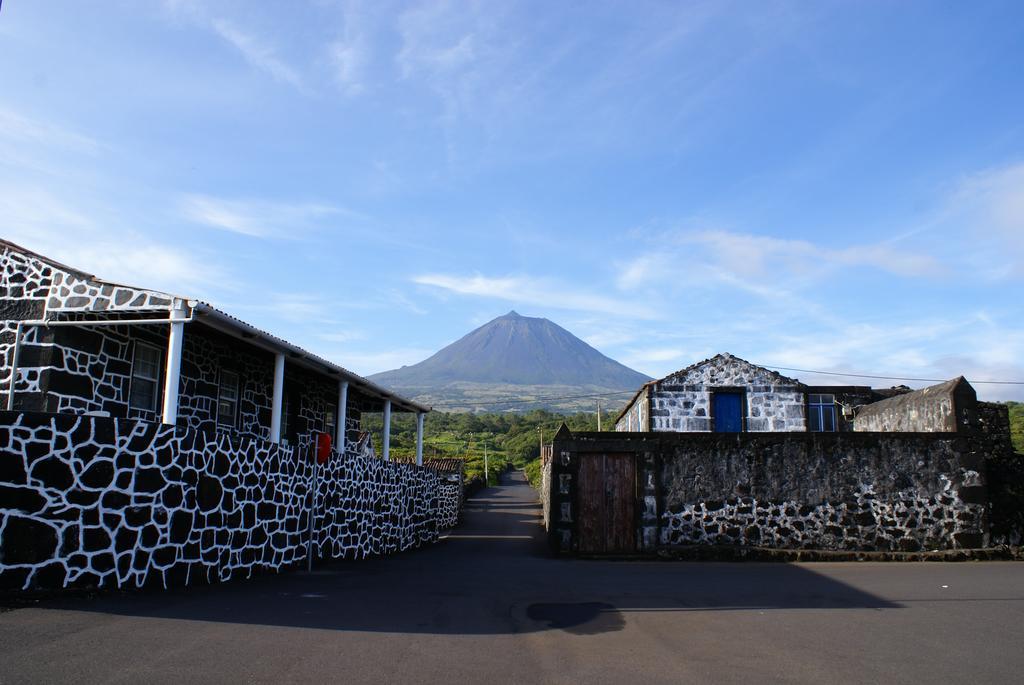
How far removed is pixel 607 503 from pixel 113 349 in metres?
9.75

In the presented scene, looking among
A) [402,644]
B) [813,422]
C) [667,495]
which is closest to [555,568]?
[667,495]

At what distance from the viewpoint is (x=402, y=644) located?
672 centimetres

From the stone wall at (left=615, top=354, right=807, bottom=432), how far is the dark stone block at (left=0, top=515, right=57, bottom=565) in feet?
60.1

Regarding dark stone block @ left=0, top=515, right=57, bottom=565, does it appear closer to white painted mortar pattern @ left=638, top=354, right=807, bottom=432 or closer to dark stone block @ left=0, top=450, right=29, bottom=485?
dark stone block @ left=0, top=450, right=29, bottom=485

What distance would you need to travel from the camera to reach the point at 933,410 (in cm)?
1686

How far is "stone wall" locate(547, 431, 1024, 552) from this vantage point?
1566cm

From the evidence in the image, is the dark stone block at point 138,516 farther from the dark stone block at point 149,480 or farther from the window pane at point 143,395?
the window pane at point 143,395

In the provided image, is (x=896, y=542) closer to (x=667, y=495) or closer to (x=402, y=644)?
(x=667, y=495)

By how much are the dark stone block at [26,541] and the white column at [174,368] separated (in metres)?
2.06

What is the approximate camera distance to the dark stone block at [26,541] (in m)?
8.01

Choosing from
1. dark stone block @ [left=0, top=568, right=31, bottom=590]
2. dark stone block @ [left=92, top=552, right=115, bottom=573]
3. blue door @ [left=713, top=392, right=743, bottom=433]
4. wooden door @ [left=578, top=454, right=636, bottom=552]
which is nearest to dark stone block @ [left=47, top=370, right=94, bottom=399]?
dark stone block @ [left=92, top=552, right=115, bottom=573]

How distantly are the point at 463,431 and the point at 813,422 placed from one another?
6222 centimetres

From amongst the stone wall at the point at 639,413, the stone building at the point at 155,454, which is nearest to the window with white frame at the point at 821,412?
the stone wall at the point at 639,413

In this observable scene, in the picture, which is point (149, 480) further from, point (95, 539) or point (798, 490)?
point (798, 490)
